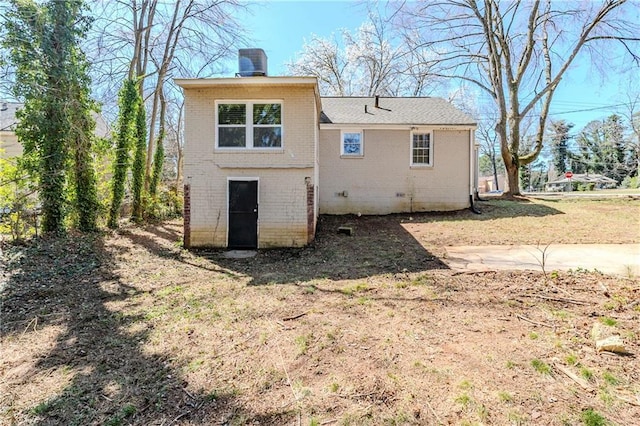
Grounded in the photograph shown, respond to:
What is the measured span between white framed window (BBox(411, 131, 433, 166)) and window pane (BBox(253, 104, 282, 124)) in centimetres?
626

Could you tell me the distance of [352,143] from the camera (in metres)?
12.4

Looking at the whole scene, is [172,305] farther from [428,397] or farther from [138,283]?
[428,397]

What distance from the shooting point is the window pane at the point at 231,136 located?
8.36 metres

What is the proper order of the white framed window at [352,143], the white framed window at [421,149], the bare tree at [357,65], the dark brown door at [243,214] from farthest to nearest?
the bare tree at [357,65] → the white framed window at [421,149] → the white framed window at [352,143] → the dark brown door at [243,214]

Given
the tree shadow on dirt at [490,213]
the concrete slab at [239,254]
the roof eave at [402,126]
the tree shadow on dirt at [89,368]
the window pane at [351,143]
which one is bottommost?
the tree shadow on dirt at [89,368]

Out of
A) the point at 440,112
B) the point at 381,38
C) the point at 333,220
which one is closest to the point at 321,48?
the point at 381,38

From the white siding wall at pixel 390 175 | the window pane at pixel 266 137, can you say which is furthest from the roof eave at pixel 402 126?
the window pane at pixel 266 137

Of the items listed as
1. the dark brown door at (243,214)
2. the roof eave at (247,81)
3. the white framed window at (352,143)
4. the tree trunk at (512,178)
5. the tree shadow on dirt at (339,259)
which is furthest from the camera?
the tree trunk at (512,178)

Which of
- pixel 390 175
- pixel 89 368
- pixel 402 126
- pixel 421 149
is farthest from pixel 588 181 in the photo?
pixel 89 368

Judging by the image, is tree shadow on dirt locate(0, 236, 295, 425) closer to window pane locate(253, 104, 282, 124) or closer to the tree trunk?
window pane locate(253, 104, 282, 124)

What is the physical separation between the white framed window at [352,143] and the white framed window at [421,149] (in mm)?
2020

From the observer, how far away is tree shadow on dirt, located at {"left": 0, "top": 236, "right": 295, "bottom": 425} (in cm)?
256

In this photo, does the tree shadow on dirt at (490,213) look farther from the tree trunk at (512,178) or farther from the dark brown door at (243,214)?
the dark brown door at (243,214)

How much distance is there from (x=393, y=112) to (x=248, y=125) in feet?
24.1
